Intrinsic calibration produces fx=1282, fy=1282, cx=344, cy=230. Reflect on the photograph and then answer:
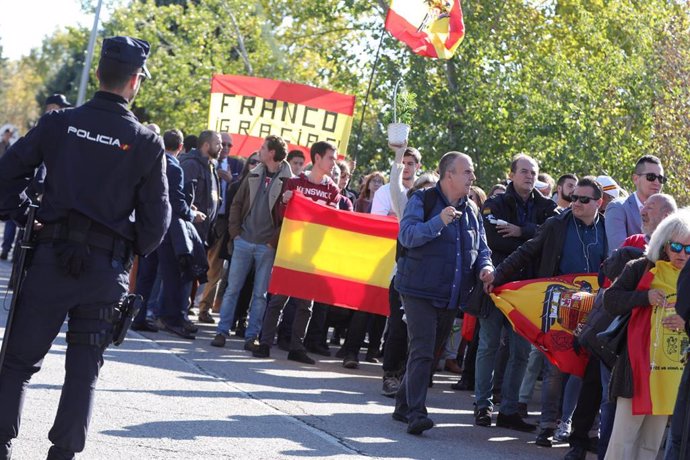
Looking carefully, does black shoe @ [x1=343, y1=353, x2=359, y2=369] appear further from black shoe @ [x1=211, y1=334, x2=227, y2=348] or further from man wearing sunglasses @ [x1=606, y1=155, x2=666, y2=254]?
man wearing sunglasses @ [x1=606, y1=155, x2=666, y2=254]

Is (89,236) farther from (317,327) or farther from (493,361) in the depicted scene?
(317,327)

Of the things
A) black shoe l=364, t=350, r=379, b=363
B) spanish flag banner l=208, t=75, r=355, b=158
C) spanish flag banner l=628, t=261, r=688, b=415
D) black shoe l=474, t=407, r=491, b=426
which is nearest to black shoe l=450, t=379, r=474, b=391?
black shoe l=364, t=350, r=379, b=363

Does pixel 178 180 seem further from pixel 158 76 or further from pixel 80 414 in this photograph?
pixel 158 76

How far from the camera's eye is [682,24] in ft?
72.5

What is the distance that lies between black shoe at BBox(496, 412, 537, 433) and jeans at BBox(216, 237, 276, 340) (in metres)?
3.63

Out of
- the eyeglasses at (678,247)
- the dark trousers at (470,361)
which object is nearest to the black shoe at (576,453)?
the eyeglasses at (678,247)

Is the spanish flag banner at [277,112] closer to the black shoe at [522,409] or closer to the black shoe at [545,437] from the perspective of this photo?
the black shoe at [522,409]

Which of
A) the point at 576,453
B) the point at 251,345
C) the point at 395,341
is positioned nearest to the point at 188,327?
the point at 251,345

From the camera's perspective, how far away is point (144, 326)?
45.1 feet

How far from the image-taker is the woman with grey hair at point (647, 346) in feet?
24.7

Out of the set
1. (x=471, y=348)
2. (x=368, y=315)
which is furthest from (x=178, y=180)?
(x=471, y=348)

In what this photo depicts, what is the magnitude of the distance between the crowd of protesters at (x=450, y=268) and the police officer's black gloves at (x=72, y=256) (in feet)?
9.75

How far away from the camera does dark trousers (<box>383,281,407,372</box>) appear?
11.4 m

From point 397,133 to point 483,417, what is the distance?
2393 millimetres
